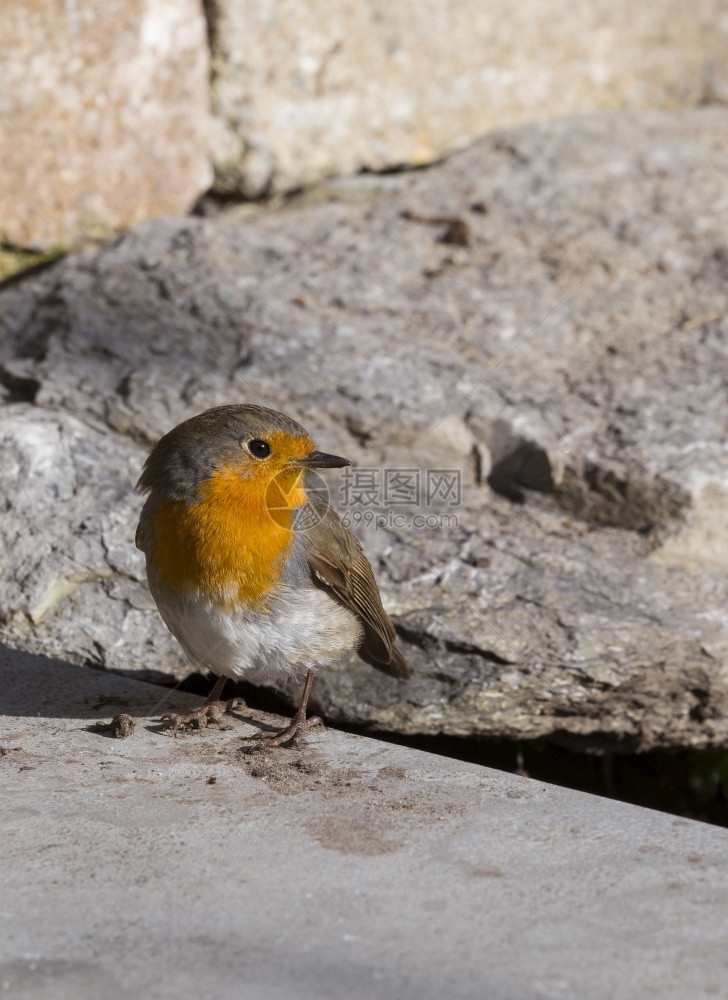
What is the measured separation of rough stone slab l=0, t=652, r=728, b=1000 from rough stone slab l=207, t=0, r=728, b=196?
3435 mm

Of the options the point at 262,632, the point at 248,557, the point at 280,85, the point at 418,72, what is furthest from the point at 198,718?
the point at 418,72

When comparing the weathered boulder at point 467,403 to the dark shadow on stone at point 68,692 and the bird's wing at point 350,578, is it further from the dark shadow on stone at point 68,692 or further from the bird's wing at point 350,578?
the bird's wing at point 350,578

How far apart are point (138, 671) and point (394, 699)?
84 centimetres

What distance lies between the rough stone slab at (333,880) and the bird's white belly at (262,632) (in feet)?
0.81

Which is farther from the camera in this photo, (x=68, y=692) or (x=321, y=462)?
(x=68, y=692)

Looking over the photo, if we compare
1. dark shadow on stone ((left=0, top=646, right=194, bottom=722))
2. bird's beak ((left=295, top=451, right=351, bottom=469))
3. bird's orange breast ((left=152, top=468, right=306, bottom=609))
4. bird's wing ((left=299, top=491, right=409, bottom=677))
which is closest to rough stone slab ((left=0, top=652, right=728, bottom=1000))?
dark shadow on stone ((left=0, top=646, right=194, bottom=722))

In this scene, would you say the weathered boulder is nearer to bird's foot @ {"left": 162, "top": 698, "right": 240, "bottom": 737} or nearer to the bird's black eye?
Answer: bird's foot @ {"left": 162, "top": 698, "right": 240, "bottom": 737}

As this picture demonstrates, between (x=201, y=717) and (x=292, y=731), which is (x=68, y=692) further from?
(x=292, y=731)

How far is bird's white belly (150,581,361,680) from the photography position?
3.02 m

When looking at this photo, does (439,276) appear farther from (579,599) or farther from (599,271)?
(579,599)

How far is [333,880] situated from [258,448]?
128 centimetres

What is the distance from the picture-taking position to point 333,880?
2275mm

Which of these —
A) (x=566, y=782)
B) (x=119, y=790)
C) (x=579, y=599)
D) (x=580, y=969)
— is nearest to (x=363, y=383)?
(x=579, y=599)

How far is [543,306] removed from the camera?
5047mm
